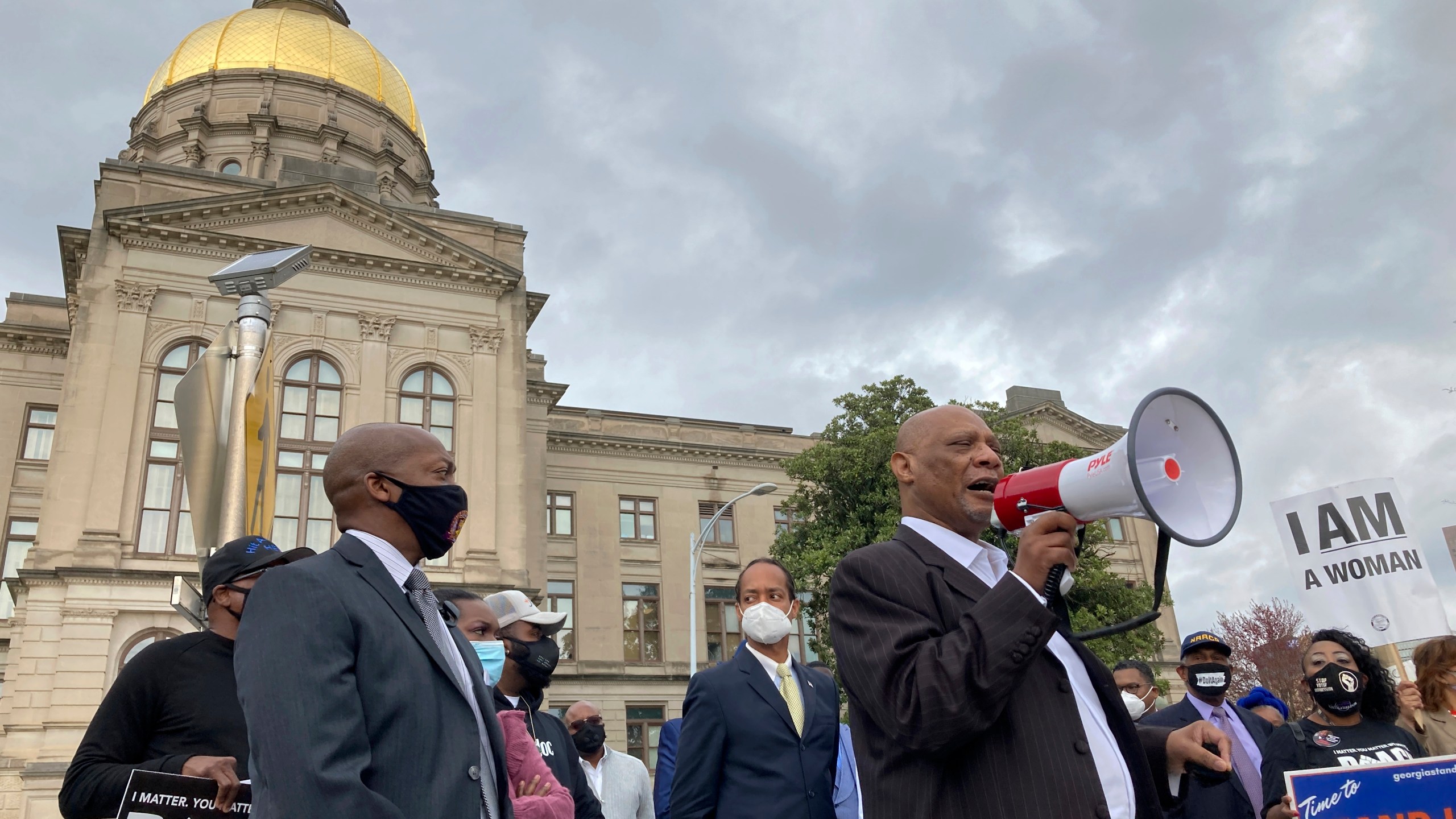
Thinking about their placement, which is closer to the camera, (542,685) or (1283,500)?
(542,685)

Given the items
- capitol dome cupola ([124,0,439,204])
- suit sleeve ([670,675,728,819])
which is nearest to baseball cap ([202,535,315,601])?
suit sleeve ([670,675,728,819])

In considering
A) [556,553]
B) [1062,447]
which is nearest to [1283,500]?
[1062,447]

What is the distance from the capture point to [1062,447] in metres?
26.2

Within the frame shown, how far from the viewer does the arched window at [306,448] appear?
30219 mm

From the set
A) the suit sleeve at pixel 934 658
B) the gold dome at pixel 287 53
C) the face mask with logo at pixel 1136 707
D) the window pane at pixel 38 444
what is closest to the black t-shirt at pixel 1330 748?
the face mask with logo at pixel 1136 707

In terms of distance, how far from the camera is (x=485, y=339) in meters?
34.6

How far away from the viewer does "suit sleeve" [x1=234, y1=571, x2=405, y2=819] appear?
2436 millimetres

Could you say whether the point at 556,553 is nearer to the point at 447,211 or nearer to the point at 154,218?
the point at 447,211

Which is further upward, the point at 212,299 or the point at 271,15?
the point at 271,15

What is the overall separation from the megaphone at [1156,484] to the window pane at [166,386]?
32.3 metres

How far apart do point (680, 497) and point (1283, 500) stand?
37.5m

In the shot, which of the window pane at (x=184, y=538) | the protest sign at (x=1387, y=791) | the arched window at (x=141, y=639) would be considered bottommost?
the protest sign at (x=1387, y=791)

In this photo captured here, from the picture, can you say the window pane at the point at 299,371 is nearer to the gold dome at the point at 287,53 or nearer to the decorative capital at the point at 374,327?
the decorative capital at the point at 374,327

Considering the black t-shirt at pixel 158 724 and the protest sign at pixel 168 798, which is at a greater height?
→ the black t-shirt at pixel 158 724
